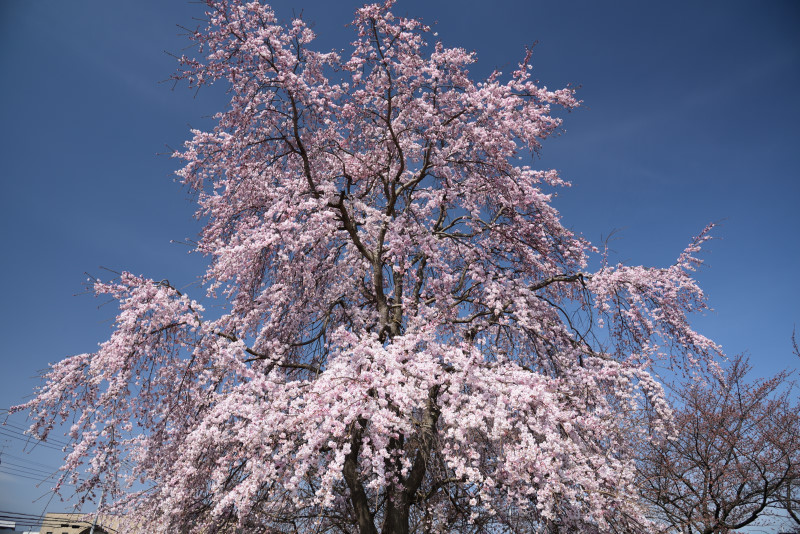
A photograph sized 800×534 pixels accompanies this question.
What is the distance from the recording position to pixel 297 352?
9.02 meters

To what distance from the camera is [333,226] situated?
8109 mm

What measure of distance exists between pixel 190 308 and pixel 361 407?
3457 mm

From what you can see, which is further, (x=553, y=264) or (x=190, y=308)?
(x=553, y=264)

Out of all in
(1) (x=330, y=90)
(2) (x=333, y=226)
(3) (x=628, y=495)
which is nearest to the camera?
(3) (x=628, y=495)

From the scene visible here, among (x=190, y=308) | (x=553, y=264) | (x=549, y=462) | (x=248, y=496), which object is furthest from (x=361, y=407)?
(x=553, y=264)

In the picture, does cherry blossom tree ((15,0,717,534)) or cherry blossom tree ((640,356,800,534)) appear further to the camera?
cherry blossom tree ((640,356,800,534))

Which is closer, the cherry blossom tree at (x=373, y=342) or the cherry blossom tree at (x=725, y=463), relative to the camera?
the cherry blossom tree at (x=373, y=342)

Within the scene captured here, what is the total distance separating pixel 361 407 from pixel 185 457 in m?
3.52

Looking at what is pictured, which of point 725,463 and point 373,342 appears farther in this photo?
point 725,463

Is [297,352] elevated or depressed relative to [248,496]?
elevated

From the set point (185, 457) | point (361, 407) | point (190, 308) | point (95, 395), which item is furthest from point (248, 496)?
point (95, 395)

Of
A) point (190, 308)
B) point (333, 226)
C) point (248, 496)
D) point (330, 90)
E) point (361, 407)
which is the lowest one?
point (248, 496)

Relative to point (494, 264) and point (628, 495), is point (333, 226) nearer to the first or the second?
point (494, 264)

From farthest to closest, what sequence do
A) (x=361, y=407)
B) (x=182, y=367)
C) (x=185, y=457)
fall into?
(x=182, y=367) < (x=185, y=457) < (x=361, y=407)
